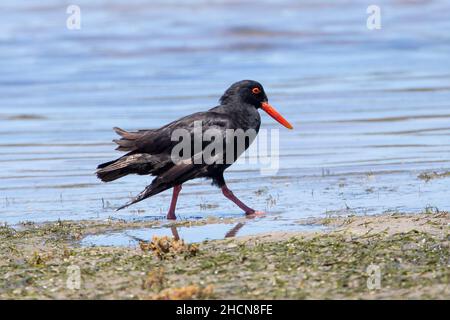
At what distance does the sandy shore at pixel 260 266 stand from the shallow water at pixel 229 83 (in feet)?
3.84

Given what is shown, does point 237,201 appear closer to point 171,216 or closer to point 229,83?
point 171,216

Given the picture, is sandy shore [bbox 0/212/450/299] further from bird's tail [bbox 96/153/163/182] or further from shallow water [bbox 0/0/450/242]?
bird's tail [bbox 96/153/163/182]

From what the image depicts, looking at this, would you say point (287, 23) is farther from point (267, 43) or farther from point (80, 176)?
point (80, 176)

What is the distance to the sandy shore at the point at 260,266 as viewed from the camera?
6.51m

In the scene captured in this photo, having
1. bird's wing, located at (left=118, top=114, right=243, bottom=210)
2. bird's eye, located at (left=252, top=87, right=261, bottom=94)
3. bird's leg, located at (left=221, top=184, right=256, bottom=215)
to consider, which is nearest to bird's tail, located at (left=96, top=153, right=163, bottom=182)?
bird's wing, located at (left=118, top=114, right=243, bottom=210)

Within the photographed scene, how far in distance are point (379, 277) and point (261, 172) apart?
5.54 meters

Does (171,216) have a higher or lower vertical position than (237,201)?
→ lower

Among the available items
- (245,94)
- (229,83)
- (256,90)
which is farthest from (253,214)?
(229,83)

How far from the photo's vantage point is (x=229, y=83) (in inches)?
786

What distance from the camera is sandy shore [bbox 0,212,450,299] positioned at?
21.4ft

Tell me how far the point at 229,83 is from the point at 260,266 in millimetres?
13027

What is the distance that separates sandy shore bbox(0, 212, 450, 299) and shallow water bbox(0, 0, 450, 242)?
117 cm

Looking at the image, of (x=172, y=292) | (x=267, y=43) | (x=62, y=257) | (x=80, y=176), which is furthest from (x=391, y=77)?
(x=172, y=292)

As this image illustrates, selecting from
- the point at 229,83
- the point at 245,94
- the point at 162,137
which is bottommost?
the point at 162,137
